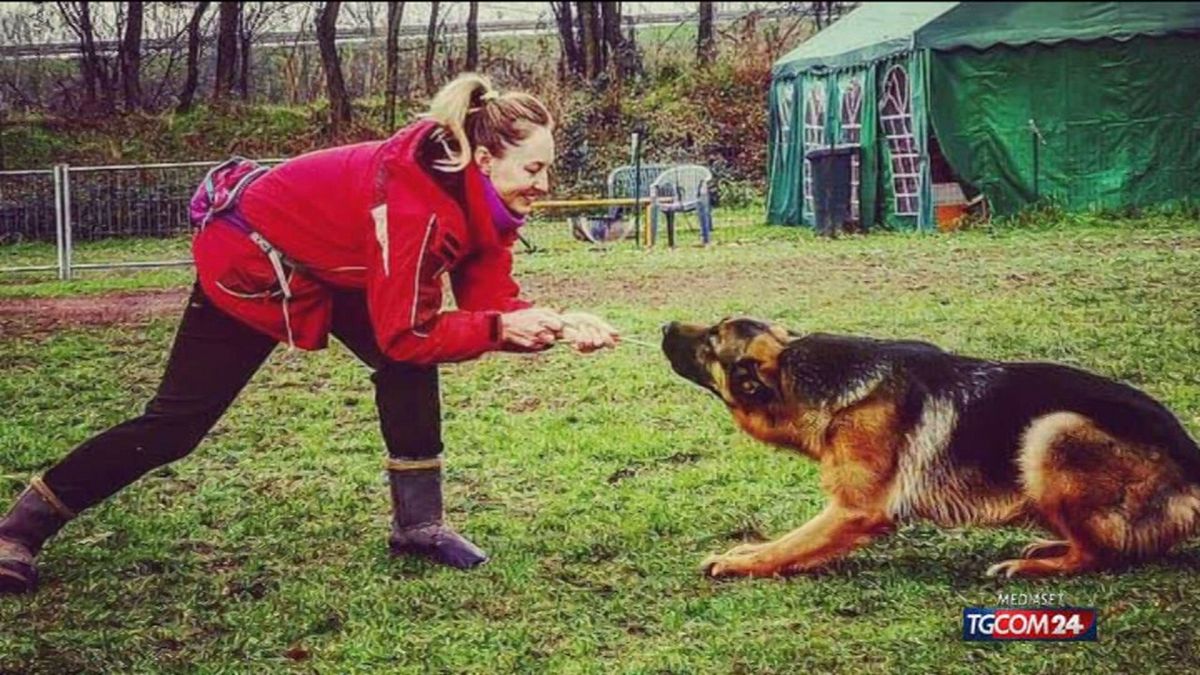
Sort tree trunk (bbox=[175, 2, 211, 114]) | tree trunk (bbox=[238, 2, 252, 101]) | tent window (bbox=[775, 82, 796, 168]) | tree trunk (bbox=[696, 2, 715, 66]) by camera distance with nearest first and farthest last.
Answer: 1. tree trunk (bbox=[175, 2, 211, 114])
2. tree trunk (bbox=[238, 2, 252, 101])
3. tree trunk (bbox=[696, 2, 715, 66])
4. tent window (bbox=[775, 82, 796, 168])

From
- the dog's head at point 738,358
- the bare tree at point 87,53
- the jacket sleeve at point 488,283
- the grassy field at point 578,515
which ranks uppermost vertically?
the bare tree at point 87,53

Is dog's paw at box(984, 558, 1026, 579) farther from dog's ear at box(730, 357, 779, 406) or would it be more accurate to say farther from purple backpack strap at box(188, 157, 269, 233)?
purple backpack strap at box(188, 157, 269, 233)

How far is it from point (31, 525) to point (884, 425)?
4.37 feet

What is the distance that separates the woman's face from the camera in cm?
213

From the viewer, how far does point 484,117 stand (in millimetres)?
2129

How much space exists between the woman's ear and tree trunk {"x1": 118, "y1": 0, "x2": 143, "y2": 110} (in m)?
1.60

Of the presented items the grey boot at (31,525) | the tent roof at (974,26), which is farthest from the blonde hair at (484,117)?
the grey boot at (31,525)

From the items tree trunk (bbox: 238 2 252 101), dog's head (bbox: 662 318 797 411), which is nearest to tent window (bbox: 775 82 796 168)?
tree trunk (bbox: 238 2 252 101)

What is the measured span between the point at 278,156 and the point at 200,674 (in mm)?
2704

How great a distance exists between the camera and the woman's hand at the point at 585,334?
2.17 metres

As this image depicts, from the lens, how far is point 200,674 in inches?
79.1

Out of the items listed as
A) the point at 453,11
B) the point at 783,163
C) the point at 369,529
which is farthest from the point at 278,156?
the point at 783,163

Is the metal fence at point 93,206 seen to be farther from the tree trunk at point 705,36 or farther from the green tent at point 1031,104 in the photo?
the green tent at point 1031,104

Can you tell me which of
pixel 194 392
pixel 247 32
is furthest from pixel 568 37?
pixel 194 392
